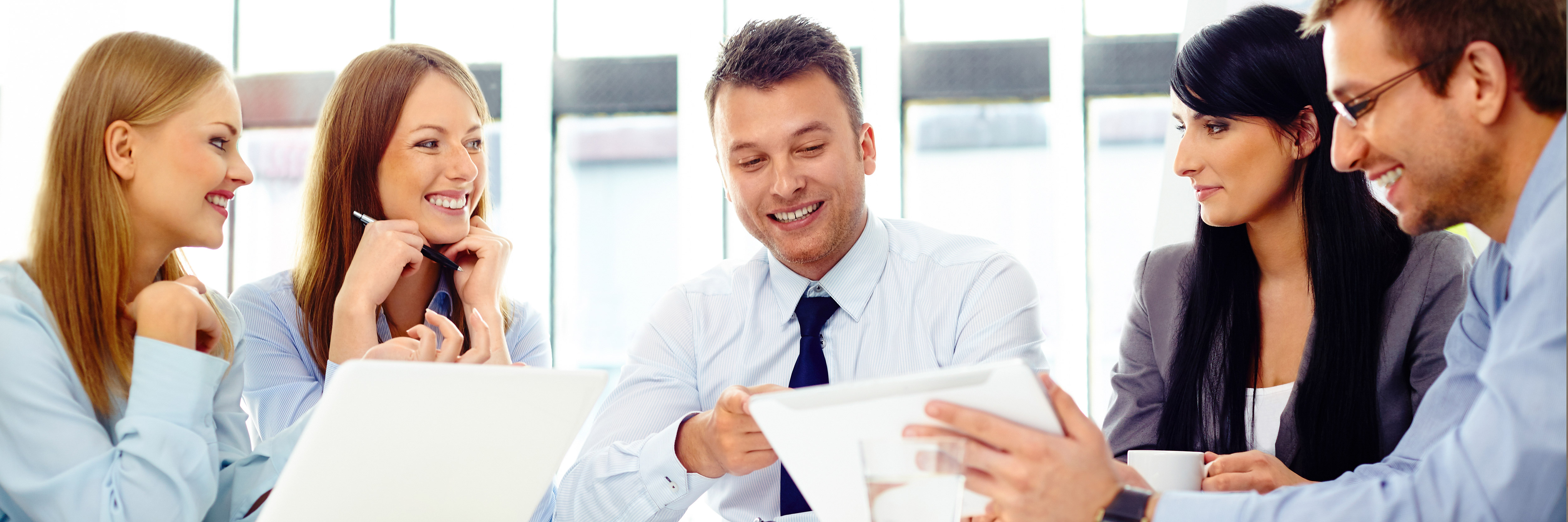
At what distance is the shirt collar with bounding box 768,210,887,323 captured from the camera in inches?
74.4

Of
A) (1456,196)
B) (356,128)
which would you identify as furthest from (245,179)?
(1456,196)

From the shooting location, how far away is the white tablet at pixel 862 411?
3.01ft

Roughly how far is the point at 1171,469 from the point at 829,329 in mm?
767

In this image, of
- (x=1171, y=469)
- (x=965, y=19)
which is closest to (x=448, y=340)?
(x=1171, y=469)

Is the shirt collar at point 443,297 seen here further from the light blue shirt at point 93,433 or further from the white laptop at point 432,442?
the white laptop at point 432,442

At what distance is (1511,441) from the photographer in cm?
92

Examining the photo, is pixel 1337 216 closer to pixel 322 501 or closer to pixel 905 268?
pixel 905 268

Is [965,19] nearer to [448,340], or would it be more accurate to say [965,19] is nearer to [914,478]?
[448,340]

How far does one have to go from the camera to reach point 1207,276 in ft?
6.11

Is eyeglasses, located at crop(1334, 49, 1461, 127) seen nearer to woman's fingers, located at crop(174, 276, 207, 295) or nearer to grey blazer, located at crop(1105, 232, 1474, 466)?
grey blazer, located at crop(1105, 232, 1474, 466)

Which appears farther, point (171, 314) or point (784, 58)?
point (784, 58)

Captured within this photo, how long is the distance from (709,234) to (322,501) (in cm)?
380

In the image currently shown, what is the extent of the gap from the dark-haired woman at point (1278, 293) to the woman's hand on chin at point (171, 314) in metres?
1.57

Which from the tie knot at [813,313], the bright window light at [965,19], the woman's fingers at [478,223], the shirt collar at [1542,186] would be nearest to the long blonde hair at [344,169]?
the woman's fingers at [478,223]
